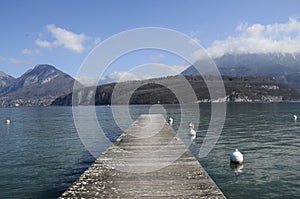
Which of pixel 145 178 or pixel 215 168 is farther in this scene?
pixel 215 168

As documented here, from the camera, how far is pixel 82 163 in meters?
26.9

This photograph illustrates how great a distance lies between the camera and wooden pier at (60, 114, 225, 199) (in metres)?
13.2

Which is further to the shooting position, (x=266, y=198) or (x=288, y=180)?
(x=288, y=180)

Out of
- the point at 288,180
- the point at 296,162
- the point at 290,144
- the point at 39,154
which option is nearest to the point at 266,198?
the point at 288,180

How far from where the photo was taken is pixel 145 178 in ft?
51.1

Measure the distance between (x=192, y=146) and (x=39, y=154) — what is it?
1563 centimetres

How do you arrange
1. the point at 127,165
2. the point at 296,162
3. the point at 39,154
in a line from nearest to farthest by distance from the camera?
the point at 127,165 < the point at 296,162 < the point at 39,154

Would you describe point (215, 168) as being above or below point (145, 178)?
below

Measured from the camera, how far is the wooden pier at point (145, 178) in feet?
43.4

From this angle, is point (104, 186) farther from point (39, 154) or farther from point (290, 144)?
point (290, 144)

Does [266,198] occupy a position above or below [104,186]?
below

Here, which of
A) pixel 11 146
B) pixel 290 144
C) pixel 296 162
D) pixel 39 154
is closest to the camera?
pixel 296 162

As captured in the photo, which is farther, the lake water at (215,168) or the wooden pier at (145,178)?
the lake water at (215,168)

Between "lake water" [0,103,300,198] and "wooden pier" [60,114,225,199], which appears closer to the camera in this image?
"wooden pier" [60,114,225,199]
